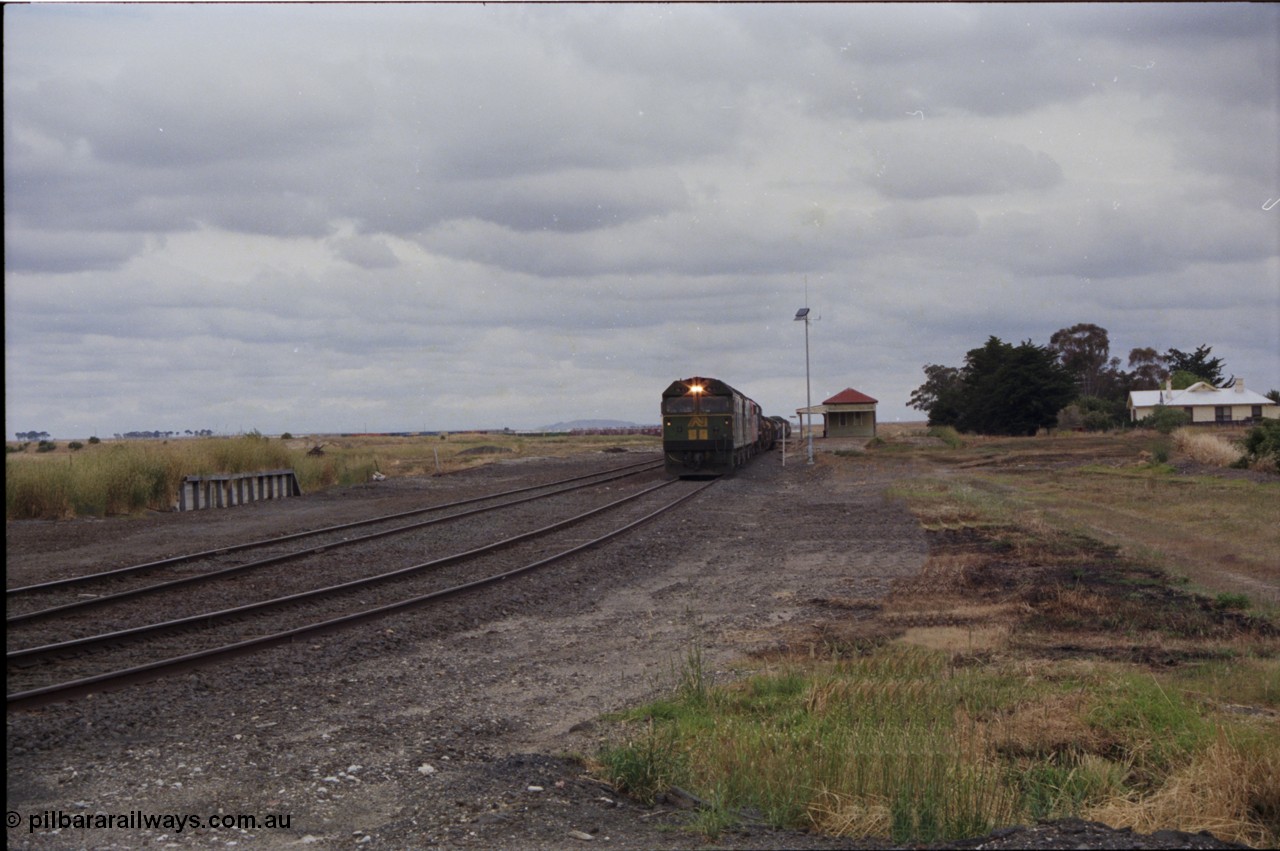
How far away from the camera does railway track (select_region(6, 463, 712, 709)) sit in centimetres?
905

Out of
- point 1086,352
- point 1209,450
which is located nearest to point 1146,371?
point 1086,352

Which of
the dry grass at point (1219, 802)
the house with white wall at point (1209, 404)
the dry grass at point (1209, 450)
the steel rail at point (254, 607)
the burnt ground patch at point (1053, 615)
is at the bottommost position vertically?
the burnt ground patch at point (1053, 615)

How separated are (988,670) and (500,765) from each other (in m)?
4.39

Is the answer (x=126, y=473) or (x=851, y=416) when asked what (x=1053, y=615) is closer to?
(x=126, y=473)

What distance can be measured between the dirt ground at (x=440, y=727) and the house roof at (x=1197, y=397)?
239 ft

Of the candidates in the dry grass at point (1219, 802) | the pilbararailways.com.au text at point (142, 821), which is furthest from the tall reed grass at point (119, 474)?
the dry grass at point (1219, 802)

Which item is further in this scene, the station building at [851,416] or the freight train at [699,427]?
the station building at [851,416]

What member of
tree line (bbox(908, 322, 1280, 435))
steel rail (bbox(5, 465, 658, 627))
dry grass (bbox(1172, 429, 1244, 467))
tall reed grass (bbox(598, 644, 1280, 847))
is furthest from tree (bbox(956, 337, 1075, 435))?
tall reed grass (bbox(598, 644, 1280, 847))

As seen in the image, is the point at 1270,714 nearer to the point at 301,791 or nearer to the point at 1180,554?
the point at 301,791

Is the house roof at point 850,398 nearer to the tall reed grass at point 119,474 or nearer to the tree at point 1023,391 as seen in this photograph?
the tree at point 1023,391

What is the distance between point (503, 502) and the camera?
2831 centimetres

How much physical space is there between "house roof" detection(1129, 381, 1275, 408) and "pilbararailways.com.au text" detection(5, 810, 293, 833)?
82.7 meters

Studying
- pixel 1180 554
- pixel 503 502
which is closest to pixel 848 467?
pixel 503 502

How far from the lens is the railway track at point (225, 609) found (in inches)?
356
